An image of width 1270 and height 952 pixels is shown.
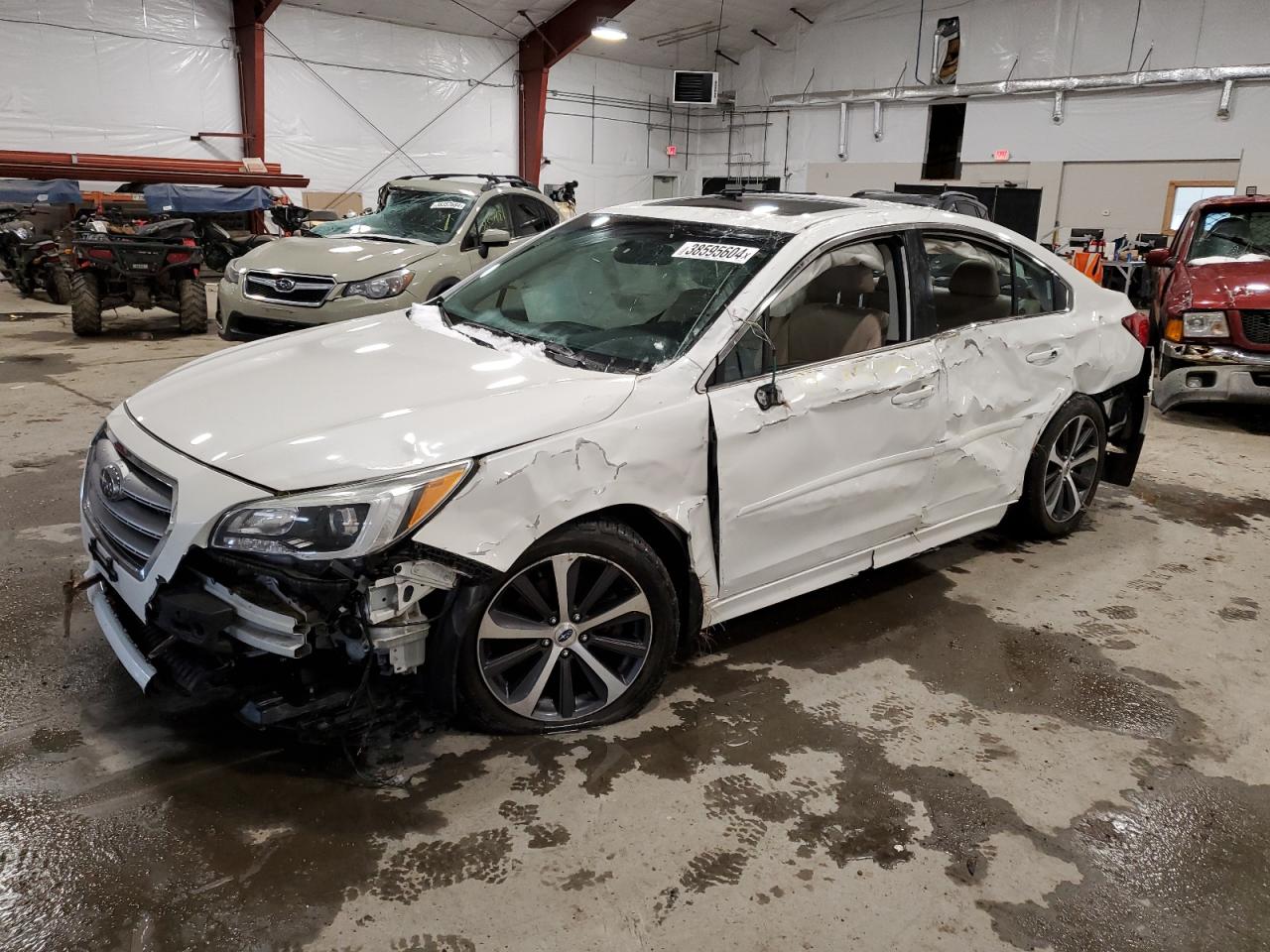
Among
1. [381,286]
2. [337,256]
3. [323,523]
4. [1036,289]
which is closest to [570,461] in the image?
[323,523]

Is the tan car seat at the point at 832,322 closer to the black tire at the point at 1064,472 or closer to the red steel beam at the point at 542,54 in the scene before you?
the black tire at the point at 1064,472

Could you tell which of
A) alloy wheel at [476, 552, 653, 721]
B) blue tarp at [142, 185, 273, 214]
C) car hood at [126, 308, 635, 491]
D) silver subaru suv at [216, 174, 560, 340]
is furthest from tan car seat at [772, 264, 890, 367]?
blue tarp at [142, 185, 273, 214]

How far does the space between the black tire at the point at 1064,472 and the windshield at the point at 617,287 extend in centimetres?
178

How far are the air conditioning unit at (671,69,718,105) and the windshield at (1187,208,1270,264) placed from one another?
15.8 meters

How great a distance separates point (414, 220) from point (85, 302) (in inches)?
134

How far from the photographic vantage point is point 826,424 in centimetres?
301

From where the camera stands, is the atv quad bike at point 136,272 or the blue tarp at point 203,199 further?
the blue tarp at point 203,199

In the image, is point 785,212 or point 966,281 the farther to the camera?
point 966,281

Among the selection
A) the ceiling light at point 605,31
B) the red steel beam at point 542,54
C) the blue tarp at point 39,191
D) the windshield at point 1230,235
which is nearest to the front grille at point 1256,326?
the windshield at point 1230,235

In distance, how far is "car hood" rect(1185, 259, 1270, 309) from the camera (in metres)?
6.40

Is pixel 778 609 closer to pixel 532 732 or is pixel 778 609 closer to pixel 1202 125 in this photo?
pixel 532 732

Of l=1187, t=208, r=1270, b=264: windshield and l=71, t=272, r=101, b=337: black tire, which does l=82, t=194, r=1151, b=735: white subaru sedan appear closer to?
l=1187, t=208, r=1270, b=264: windshield

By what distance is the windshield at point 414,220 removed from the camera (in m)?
8.29

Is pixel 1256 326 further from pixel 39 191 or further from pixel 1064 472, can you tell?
pixel 39 191
